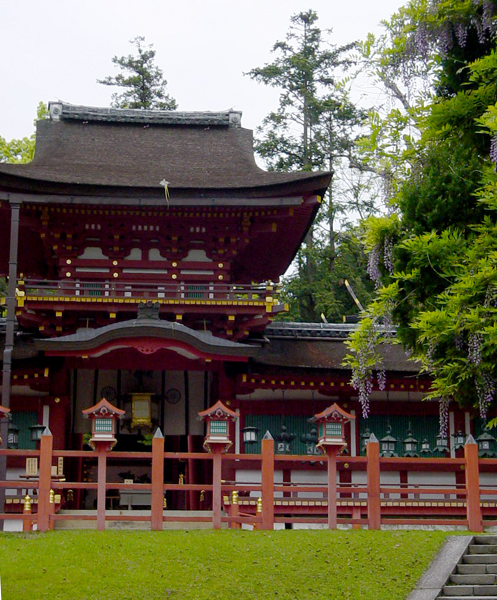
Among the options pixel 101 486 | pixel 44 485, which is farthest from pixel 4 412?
pixel 101 486

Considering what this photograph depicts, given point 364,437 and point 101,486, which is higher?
point 364,437

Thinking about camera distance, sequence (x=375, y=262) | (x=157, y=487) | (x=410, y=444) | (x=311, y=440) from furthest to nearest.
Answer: (x=311, y=440), (x=410, y=444), (x=375, y=262), (x=157, y=487)

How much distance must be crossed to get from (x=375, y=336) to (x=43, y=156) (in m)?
10.5

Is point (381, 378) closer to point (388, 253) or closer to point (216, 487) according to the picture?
point (388, 253)

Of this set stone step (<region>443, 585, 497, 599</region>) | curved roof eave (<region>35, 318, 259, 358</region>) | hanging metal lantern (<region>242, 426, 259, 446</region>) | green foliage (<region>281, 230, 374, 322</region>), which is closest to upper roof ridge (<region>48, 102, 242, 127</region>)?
curved roof eave (<region>35, 318, 259, 358</region>)

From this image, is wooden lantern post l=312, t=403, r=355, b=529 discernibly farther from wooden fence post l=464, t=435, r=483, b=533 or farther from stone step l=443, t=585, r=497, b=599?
stone step l=443, t=585, r=497, b=599

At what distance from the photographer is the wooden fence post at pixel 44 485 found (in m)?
14.3

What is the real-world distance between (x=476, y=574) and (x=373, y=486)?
2.86 meters

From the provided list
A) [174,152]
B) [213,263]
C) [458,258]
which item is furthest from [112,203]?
[458,258]

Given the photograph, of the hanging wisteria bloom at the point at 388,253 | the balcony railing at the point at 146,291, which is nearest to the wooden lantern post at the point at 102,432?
the hanging wisteria bloom at the point at 388,253

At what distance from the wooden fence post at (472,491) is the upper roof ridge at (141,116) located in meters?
13.1

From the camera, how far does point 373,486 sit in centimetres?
1516

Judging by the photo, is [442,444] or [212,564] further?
[442,444]

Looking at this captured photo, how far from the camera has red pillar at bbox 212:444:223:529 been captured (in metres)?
14.8
